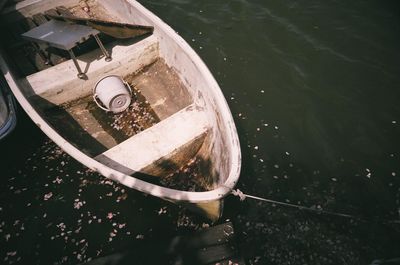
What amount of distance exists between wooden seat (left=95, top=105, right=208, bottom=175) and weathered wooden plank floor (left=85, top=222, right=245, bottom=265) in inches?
46.2

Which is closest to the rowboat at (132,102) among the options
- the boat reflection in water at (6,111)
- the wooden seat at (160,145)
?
the wooden seat at (160,145)

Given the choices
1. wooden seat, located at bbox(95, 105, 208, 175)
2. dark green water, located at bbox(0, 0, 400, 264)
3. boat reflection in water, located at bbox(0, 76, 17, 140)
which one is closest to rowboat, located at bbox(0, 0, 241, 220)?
wooden seat, located at bbox(95, 105, 208, 175)

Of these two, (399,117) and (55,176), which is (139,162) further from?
(399,117)

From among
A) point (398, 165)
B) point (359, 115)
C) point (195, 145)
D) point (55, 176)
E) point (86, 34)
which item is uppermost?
point (86, 34)

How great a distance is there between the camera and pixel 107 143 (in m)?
5.51

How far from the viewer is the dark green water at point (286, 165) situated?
15.8 ft

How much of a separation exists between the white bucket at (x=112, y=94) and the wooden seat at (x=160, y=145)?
1072mm

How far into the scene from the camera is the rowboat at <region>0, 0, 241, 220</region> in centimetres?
454

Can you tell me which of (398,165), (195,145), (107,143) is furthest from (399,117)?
(107,143)

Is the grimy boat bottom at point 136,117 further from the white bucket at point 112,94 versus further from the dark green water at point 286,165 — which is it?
the dark green water at point 286,165

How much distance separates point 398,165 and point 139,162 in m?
4.66

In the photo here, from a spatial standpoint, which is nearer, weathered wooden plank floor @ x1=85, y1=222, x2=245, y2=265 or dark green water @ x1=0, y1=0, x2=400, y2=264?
weathered wooden plank floor @ x1=85, y1=222, x2=245, y2=265

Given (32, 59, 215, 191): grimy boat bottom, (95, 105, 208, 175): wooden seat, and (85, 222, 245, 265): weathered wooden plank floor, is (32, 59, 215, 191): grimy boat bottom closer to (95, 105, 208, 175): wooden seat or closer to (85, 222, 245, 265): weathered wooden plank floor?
(95, 105, 208, 175): wooden seat

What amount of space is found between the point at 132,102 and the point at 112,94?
0.62 m
